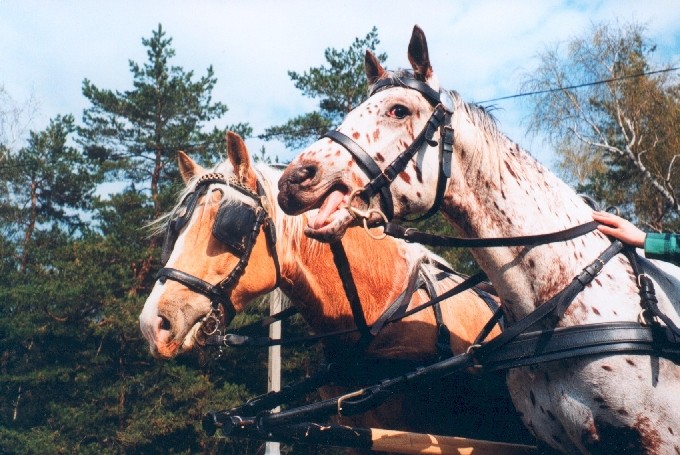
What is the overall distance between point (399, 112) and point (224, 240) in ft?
4.38

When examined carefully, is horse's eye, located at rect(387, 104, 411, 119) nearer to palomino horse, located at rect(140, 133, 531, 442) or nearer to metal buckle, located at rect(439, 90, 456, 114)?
metal buckle, located at rect(439, 90, 456, 114)

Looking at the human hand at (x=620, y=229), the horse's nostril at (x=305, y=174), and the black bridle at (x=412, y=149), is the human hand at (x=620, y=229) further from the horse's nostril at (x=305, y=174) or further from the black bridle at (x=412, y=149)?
the horse's nostril at (x=305, y=174)

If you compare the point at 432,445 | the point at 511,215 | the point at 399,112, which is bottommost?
the point at 432,445

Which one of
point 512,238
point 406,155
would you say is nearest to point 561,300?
point 512,238

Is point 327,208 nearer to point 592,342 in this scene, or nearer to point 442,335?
point 592,342

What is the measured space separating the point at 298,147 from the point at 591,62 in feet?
29.4

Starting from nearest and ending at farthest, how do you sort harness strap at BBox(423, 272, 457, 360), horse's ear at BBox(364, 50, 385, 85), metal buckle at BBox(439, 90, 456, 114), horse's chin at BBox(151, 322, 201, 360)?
metal buckle at BBox(439, 90, 456, 114) < horse's ear at BBox(364, 50, 385, 85) < horse's chin at BBox(151, 322, 201, 360) < harness strap at BBox(423, 272, 457, 360)

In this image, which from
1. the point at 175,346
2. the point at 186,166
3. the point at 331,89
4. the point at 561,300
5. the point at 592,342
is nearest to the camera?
the point at 592,342

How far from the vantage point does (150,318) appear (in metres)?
3.35

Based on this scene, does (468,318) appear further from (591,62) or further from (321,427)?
(591,62)

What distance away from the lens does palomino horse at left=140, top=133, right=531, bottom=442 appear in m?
3.41

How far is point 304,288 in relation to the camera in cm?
375

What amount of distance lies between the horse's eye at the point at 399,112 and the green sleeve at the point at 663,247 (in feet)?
3.45

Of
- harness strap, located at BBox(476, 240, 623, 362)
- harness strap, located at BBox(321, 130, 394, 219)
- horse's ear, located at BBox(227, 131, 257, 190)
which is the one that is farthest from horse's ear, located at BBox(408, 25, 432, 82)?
horse's ear, located at BBox(227, 131, 257, 190)
